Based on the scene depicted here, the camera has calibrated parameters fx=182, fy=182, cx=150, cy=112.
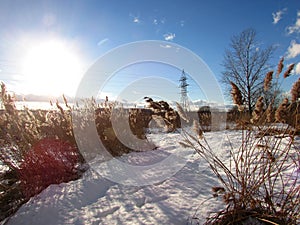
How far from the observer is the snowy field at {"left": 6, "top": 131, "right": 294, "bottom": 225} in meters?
1.59

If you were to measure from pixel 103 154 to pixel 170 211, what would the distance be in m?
2.63

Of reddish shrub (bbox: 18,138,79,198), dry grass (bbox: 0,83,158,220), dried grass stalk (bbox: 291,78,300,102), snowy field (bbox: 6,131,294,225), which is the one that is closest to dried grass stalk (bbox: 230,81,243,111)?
dried grass stalk (bbox: 291,78,300,102)

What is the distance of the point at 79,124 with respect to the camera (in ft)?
12.9

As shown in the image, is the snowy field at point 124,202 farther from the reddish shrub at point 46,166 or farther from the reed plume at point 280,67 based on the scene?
the reed plume at point 280,67

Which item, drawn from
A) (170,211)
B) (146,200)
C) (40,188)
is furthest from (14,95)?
(170,211)

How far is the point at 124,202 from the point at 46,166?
1644 millimetres

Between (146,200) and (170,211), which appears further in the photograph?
(146,200)

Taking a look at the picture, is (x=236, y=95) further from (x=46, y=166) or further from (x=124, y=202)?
(x=46, y=166)

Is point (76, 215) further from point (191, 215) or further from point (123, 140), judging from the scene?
point (123, 140)

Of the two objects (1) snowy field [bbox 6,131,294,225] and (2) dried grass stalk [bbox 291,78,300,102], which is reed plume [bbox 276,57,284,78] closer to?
(2) dried grass stalk [bbox 291,78,300,102]

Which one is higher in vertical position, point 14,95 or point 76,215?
point 14,95

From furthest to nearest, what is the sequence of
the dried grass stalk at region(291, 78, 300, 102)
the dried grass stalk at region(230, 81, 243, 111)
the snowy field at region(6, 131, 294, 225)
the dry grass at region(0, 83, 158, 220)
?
the dry grass at region(0, 83, 158, 220)
the snowy field at region(6, 131, 294, 225)
the dried grass stalk at region(230, 81, 243, 111)
the dried grass stalk at region(291, 78, 300, 102)

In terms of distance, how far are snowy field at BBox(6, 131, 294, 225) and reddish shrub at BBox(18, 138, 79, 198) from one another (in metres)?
0.27

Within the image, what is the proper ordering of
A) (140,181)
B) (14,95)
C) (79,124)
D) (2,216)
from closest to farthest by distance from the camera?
(2,216)
(140,181)
(14,95)
(79,124)
